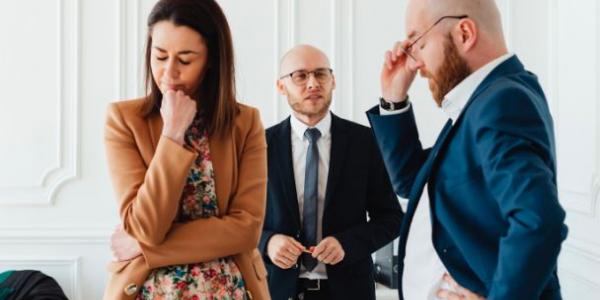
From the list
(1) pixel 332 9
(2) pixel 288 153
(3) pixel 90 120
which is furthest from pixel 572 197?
(3) pixel 90 120

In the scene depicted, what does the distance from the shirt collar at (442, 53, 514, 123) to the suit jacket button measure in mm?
936

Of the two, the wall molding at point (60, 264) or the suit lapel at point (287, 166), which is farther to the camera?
the wall molding at point (60, 264)

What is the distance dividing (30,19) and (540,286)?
12.1ft

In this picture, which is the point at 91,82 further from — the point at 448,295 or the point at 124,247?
the point at 448,295

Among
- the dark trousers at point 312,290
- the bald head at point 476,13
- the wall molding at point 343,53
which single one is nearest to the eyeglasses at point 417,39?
the bald head at point 476,13

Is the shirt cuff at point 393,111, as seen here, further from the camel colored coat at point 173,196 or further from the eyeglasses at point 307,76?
the eyeglasses at point 307,76

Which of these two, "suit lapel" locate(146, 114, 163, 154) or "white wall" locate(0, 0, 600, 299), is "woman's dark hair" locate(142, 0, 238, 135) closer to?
"suit lapel" locate(146, 114, 163, 154)

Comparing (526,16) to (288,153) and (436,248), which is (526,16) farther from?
(436,248)

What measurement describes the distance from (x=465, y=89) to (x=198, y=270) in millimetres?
842

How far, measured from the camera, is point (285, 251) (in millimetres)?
2266

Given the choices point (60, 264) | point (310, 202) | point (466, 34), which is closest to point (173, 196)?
point (466, 34)

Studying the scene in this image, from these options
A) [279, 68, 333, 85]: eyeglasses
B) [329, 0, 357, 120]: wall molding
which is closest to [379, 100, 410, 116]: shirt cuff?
[279, 68, 333, 85]: eyeglasses

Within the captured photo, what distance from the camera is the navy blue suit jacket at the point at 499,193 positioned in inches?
45.6

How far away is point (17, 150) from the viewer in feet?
12.7
